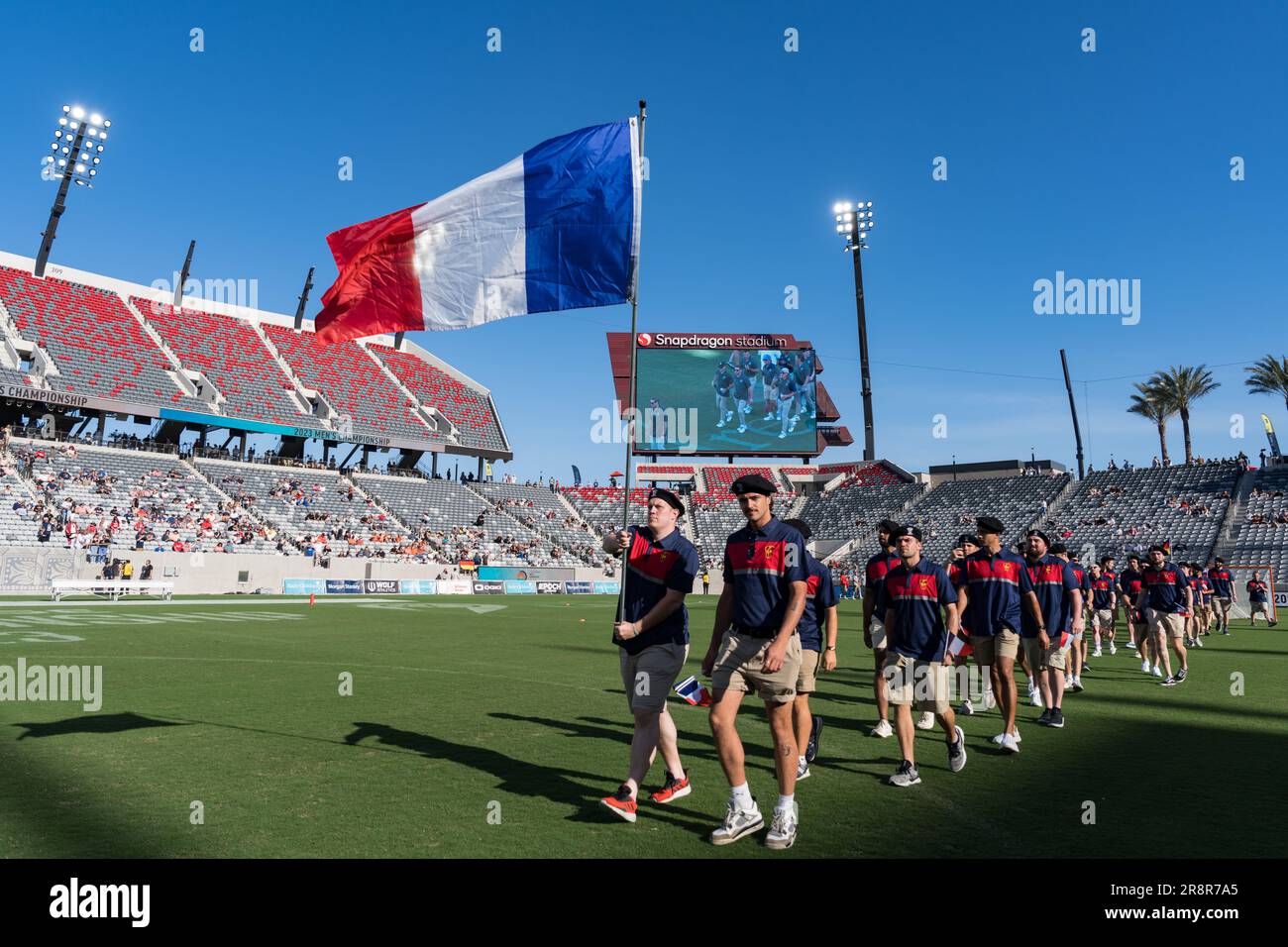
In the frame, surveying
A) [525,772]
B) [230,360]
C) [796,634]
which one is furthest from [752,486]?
[230,360]

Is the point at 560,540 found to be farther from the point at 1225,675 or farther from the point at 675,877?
the point at 675,877

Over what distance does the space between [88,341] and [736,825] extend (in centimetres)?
5645

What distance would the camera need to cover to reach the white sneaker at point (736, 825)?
501cm

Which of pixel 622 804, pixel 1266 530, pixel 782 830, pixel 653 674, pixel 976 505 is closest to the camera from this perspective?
pixel 782 830

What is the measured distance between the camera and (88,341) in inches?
1960

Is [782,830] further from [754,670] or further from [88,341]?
[88,341]

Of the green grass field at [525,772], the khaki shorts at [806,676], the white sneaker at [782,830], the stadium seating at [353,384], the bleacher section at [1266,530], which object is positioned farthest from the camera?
the stadium seating at [353,384]

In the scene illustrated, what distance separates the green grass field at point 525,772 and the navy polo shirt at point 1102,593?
419 cm

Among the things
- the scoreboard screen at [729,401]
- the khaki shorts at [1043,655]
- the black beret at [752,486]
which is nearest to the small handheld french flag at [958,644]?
the khaki shorts at [1043,655]

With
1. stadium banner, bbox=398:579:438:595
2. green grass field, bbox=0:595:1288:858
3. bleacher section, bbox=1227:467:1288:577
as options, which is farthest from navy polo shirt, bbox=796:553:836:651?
bleacher section, bbox=1227:467:1288:577

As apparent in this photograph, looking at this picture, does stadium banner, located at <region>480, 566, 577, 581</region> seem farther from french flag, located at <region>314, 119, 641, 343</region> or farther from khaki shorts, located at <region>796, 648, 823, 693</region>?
khaki shorts, located at <region>796, 648, 823, 693</region>

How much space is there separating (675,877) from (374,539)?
46664mm

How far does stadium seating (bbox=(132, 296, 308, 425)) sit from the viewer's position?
54.2m

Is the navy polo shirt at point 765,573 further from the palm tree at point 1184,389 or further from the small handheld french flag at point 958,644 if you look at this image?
the palm tree at point 1184,389
